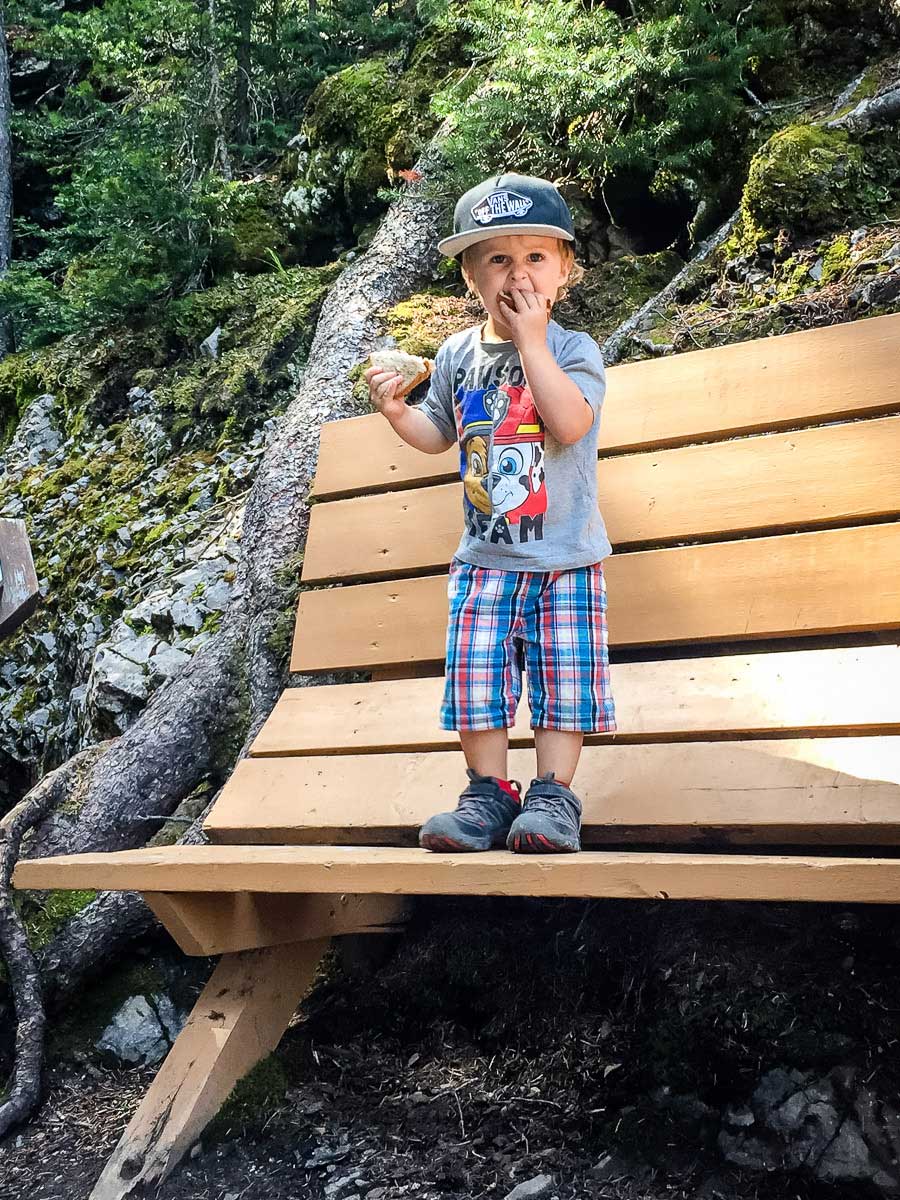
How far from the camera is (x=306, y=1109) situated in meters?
2.48

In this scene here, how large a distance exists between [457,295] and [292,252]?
2.10m

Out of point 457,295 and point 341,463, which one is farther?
point 457,295

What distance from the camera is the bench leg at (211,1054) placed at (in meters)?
2.26

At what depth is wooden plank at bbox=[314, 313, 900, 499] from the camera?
8.84ft

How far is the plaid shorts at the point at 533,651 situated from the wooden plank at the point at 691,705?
0.24 meters

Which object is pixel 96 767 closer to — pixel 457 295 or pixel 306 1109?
pixel 306 1109

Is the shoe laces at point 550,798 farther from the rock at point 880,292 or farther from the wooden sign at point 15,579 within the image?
the wooden sign at point 15,579

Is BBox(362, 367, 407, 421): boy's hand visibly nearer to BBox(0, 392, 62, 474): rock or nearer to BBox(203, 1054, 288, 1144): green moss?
BBox(203, 1054, 288, 1144): green moss

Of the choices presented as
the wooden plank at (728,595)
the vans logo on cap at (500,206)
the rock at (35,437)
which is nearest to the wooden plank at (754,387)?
the wooden plank at (728,595)

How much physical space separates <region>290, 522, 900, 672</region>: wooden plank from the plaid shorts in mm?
404

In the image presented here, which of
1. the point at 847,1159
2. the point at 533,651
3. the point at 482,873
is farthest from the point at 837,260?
the point at 847,1159

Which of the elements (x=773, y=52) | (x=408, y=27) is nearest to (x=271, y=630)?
(x=773, y=52)

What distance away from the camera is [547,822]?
6.70ft

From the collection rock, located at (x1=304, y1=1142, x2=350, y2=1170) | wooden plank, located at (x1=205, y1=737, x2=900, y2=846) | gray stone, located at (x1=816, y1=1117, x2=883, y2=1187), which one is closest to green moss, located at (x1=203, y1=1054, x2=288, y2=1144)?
rock, located at (x1=304, y1=1142, x2=350, y2=1170)
